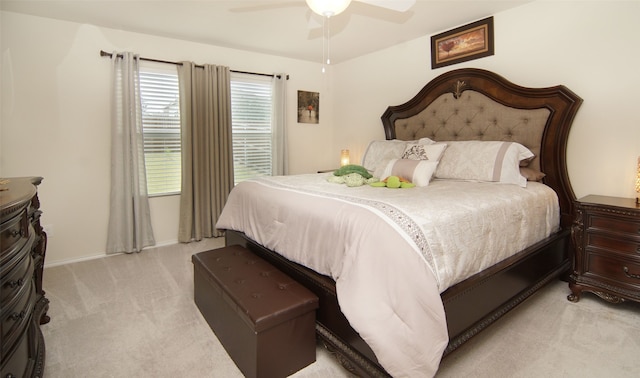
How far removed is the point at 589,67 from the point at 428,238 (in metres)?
A: 2.20

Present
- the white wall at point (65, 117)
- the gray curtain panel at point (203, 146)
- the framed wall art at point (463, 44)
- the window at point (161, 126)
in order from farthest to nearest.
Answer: the gray curtain panel at point (203, 146), the window at point (161, 126), the framed wall art at point (463, 44), the white wall at point (65, 117)

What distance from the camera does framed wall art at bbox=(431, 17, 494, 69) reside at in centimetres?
310

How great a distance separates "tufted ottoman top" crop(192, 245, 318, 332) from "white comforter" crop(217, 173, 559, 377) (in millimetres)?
146

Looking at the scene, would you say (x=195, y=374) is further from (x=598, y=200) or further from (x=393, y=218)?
(x=598, y=200)

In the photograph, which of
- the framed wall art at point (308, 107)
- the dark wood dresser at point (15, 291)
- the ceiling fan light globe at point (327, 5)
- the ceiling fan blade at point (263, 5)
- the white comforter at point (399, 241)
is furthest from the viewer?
the framed wall art at point (308, 107)

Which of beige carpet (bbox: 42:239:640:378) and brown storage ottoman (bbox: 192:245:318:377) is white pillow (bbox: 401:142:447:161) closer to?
beige carpet (bbox: 42:239:640:378)

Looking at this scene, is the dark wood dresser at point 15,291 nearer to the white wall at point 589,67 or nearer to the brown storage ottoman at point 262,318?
the brown storage ottoman at point 262,318

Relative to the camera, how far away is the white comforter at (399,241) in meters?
1.37

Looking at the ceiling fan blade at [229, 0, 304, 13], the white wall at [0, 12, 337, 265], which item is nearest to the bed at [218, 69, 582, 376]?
the ceiling fan blade at [229, 0, 304, 13]

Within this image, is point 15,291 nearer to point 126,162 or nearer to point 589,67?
point 126,162

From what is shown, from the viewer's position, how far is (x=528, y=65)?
2881 millimetres

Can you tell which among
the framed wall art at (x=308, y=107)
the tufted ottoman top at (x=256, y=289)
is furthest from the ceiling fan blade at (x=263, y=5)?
the tufted ottoman top at (x=256, y=289)

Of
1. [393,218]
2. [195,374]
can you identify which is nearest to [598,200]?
[393,218]

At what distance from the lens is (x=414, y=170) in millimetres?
2646
